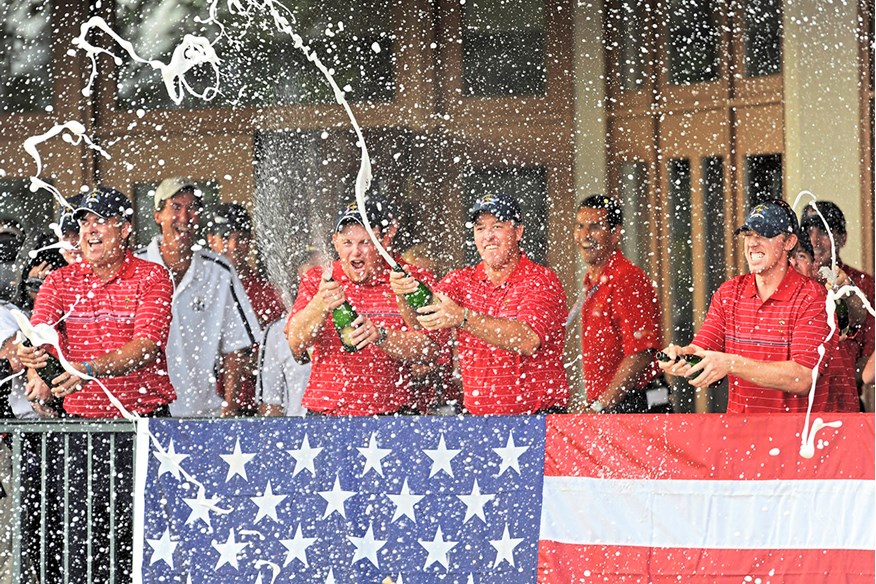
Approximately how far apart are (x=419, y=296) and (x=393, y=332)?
226mm

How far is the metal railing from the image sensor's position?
4520 mm

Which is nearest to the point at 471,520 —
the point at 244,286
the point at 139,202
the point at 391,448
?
the point at 391,448

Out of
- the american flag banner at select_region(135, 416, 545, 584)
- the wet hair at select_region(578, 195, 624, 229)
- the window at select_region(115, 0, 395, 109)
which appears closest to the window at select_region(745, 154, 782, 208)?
the wet hair at select_region(578, 195, 624, 229)

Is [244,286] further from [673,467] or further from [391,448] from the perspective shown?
[673,467]

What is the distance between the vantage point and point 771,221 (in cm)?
495

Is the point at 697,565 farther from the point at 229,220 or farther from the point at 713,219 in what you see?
the point at 229,220

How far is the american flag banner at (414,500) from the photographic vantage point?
4418mm

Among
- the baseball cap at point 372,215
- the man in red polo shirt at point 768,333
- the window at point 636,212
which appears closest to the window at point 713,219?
the window at point 636,212

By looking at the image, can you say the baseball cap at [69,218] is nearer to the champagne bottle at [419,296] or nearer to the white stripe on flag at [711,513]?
the champagne bottle at [419,296]

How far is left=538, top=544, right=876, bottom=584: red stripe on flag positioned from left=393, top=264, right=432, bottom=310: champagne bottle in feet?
3.66

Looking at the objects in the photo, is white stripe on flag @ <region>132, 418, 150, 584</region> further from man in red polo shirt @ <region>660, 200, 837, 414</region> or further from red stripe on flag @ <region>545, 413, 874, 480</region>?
man in red polo shirt @ <region>660, 200, 837, 414</region>

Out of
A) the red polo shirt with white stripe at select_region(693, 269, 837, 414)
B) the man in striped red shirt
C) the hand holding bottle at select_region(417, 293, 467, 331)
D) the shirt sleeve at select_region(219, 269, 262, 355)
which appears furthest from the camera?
the shirt sleeve at select_region(219, 269, 262, 355)

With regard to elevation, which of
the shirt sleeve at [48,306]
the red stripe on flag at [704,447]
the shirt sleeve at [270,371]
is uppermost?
the shirt sleeve at [48,306]

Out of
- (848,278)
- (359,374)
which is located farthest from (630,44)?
(359,374)
